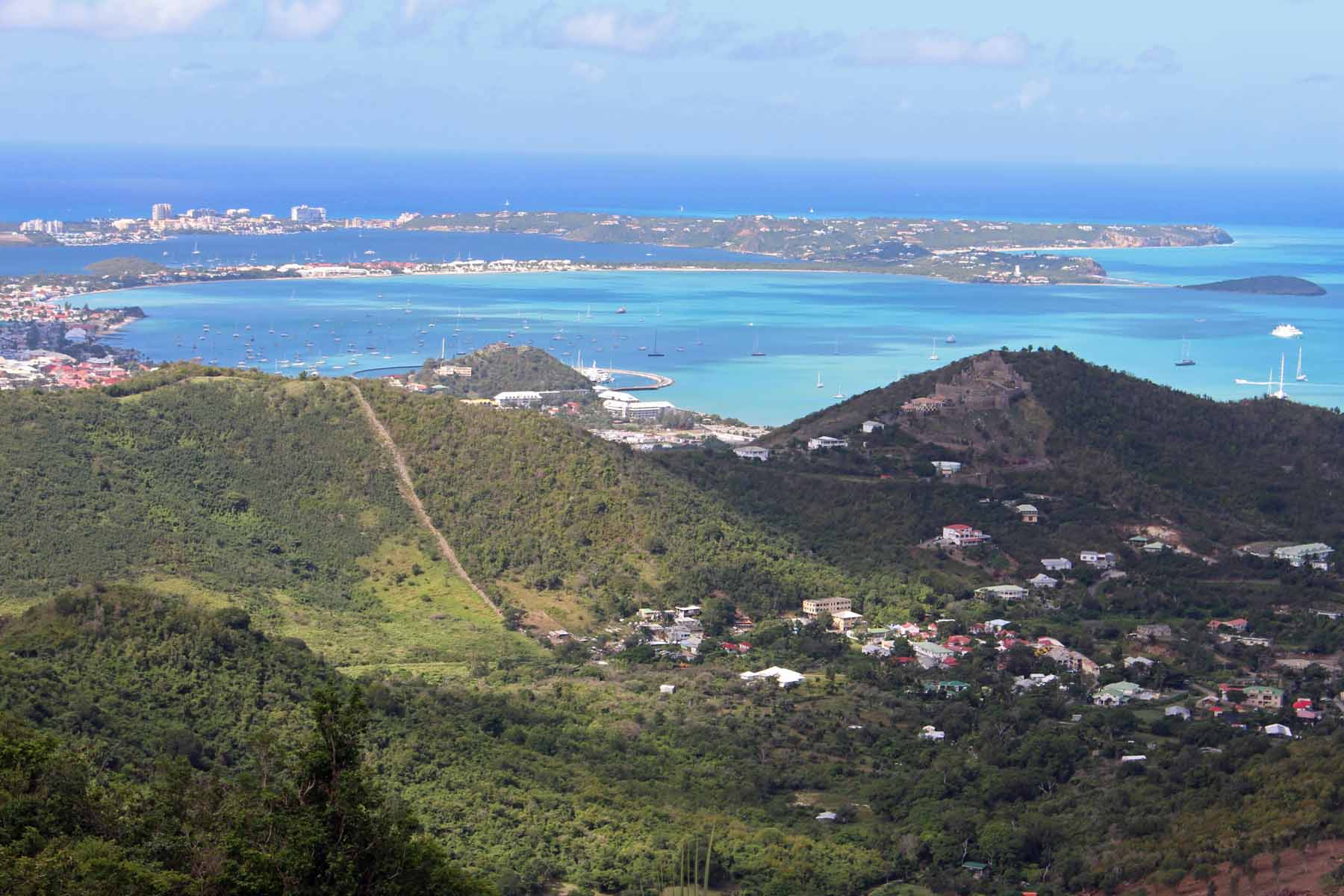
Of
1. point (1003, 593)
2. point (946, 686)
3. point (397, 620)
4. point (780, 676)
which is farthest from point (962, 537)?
point (397, 620)

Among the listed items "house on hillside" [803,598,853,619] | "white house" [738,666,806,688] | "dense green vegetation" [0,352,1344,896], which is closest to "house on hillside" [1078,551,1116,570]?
"dense green vegetation" [0,352,1344,896]

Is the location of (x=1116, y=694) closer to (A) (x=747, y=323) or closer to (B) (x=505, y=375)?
(B) (x=505, y=375)

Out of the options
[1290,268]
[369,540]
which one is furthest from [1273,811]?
[1290,268]

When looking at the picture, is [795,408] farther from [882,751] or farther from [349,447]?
[882,751]

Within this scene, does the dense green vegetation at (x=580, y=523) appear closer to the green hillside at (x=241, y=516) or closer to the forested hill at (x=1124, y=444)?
the green hillside at (x=241, y=516)

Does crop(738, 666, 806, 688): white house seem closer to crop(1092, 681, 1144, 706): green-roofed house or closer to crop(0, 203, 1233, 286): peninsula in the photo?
crop(1092, 681, 1144, 706): green-roofed house

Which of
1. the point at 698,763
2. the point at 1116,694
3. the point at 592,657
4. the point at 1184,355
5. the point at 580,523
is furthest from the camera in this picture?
the point at 1184,355
